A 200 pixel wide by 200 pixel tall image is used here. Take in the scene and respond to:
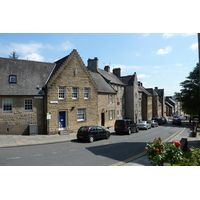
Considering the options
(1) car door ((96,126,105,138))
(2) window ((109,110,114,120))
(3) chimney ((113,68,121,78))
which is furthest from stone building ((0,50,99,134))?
(3) chimney ((113,68,121,78))

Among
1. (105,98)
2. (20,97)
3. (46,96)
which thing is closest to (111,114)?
(105,98)

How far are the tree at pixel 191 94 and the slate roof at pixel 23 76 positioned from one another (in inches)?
1253

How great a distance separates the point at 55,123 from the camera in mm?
19078

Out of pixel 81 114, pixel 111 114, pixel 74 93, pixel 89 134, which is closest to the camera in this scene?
pixel 89 134

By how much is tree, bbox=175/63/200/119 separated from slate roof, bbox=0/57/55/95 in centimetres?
3183

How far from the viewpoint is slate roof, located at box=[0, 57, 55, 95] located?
17625 mm

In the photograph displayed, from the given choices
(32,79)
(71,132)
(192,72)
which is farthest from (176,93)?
(32,79)

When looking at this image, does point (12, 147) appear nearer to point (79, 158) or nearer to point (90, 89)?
point (79, 158)

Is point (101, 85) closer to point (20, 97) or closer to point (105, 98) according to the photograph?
point (105, 98)

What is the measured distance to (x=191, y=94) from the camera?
38.0 m

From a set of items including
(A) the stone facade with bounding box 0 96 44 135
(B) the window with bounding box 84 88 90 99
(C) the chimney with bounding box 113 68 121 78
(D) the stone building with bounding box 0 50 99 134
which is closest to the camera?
(A) the stone facade with bounding box 0 96 44 135

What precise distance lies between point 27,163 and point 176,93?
42.8m

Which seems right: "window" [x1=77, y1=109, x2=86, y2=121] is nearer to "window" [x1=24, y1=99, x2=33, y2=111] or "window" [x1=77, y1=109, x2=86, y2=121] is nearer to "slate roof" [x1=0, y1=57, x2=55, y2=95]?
"slate roof" [x1=0, y1=57, x2=55, y2=95]

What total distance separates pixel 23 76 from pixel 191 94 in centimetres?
3546
